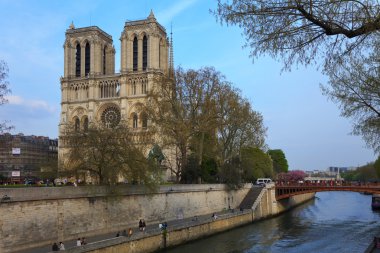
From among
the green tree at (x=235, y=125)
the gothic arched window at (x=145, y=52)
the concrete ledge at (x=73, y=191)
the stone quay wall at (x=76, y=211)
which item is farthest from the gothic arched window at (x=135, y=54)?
the concrete ledge at (x=73, y=191)

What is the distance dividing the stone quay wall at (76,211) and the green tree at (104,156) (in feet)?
3.66

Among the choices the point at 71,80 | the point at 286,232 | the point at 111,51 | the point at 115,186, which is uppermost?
the point at 111,51

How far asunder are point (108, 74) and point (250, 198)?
4238cm

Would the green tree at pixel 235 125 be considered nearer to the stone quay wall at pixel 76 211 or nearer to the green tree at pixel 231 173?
the green tree at pixel 231 173

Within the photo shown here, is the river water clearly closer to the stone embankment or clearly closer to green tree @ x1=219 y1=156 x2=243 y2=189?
the stone embankment

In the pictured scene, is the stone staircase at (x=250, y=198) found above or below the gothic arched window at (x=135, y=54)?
below

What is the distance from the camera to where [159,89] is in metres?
44.4

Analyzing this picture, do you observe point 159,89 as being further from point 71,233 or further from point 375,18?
point 375,18

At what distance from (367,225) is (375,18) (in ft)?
117

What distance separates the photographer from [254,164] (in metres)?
58.9

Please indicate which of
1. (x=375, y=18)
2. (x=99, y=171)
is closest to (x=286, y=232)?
(x=99, y=171)

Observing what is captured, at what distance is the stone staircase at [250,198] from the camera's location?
45.8 metres

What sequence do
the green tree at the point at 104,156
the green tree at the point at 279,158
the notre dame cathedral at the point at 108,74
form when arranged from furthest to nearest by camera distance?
the green tree at the point at 279,158
the notre dame cathedral at the point at 108,74
the green tree at the point at 104,156

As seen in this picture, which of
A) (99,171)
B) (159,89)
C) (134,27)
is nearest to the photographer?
(99,171)
